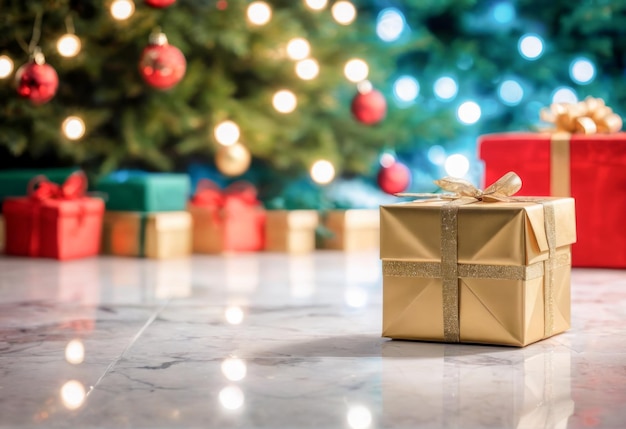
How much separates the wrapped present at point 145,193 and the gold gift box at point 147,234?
30 mm

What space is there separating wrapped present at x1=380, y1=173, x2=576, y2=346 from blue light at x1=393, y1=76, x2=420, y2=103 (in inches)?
110

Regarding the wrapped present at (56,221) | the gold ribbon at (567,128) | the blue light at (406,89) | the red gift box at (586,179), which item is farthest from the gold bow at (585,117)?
the wrapped present at (56,221)

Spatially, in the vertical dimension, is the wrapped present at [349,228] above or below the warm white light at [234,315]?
above

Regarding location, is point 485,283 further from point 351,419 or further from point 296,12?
point 296,12

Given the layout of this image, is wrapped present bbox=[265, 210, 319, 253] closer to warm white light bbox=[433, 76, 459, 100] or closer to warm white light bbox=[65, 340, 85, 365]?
warm white light bbox=[433, 76, 459, 100]

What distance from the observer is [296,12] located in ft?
15.3

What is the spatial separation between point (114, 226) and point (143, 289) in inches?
40.6

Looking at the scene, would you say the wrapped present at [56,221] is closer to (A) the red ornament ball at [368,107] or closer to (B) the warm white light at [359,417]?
(A) the red ornament ball at [368,107]

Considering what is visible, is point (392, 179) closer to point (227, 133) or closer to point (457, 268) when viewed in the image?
point (227, 133)

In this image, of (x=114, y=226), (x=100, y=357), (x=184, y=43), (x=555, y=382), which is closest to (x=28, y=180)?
(x=114, y=226)

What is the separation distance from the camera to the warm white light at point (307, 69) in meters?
4.34

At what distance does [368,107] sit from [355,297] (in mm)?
1606

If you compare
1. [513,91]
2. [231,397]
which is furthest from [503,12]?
[231,397]

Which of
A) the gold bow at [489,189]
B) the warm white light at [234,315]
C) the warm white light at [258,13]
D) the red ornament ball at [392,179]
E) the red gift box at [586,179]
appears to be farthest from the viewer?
the red ornament ball at [392,179]
